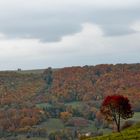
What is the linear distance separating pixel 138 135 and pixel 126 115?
103 feet

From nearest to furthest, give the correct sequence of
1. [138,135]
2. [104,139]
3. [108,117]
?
[138,135], [104,139], [108,117]

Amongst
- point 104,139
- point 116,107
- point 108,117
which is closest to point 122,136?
point 104,139

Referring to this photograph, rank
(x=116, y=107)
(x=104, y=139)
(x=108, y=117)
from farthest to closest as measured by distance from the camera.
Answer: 1. (x=108, y=117)
2. (x=116, y=107)
3. (x=104, y=139)

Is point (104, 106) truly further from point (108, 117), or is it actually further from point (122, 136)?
point (122, 136)

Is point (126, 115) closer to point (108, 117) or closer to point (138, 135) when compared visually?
point (108, 117)

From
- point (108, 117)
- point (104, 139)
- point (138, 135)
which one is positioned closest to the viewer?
point (138, 135)

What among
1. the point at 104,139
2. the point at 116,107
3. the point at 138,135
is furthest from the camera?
the point at 116,107

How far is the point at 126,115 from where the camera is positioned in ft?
356

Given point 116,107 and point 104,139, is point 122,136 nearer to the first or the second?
point 104,139

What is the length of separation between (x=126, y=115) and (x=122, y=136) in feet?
91.3

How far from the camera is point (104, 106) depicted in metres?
111

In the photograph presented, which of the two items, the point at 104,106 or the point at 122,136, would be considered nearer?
the point at 122,136

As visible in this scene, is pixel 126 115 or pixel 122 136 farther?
pixel 126 115

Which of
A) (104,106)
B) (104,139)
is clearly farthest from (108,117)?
(104,139)
